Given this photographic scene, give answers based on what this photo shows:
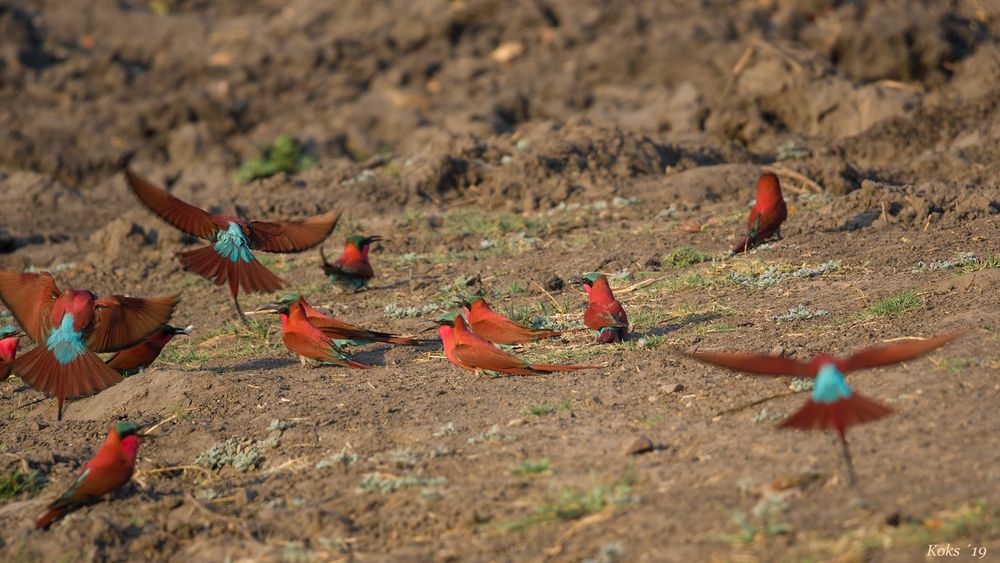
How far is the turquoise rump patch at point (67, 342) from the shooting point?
21.0 feet

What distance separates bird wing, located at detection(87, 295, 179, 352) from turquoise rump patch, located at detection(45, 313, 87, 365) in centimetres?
8

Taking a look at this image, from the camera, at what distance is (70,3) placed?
18.2m

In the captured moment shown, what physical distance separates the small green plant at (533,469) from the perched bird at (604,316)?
1.82m

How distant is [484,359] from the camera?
19.7 feet

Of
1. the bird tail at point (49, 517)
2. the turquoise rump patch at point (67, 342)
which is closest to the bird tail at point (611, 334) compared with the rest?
the turquoise rump patch at point (67, 342)

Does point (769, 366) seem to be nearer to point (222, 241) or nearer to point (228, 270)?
point (228, 270)

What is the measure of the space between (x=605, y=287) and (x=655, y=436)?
1737mm

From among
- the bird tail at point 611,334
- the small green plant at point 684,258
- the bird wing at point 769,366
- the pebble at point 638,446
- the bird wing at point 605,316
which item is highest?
the bird wing at point 769,366

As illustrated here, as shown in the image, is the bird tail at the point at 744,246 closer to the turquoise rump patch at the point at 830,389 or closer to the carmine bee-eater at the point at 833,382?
the carmine bee-eater at the point at 833,382


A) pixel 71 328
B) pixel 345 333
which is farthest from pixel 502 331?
pixel 71 328

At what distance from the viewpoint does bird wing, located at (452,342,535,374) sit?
5.97m

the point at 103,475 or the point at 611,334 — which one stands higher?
the point at 103,475

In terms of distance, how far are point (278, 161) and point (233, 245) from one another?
6551mm

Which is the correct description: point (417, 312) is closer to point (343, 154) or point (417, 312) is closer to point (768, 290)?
point (768, 290)
